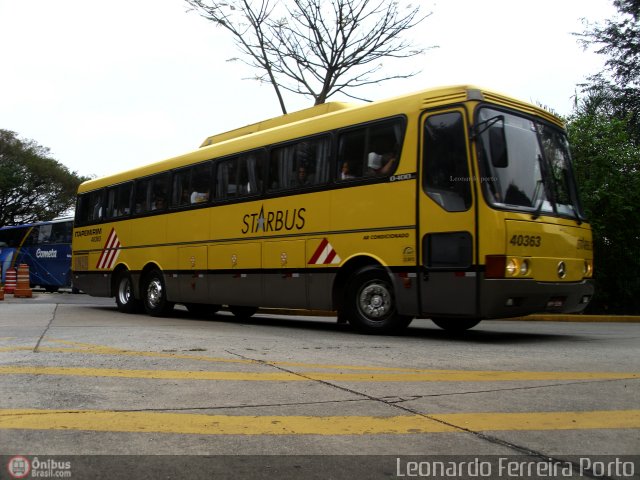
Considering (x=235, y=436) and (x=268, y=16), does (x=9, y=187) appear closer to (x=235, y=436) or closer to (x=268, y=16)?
(x=268, y=16)

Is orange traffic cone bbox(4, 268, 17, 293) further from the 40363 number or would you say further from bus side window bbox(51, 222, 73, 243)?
the 40363 number

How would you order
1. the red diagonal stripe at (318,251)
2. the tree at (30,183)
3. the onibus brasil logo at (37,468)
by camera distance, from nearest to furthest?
the onibus brasil logo at (37,468), the red diagonal stripe at (318,251), the tree at (30,183)

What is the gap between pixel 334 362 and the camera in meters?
6.18

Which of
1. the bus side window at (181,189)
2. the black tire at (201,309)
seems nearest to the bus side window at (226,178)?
the bus side window at (181,189)

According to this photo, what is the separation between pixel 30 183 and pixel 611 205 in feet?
154

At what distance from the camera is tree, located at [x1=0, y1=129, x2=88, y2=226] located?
50.0 metres

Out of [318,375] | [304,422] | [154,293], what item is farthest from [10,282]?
[304,422]

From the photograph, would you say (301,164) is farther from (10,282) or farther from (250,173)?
(10,282)

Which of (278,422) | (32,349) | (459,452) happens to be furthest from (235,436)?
(32,349)

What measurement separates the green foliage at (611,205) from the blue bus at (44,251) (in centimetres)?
2185

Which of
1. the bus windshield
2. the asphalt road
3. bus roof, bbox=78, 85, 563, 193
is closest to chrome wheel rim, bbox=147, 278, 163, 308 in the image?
bus roof, bbox=78, 85, 563, 193

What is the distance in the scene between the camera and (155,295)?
44.5 feet

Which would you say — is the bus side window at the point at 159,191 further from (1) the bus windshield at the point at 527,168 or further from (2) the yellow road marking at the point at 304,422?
(2) the yellow road marking at the point at 304,422

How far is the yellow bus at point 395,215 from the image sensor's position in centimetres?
772
